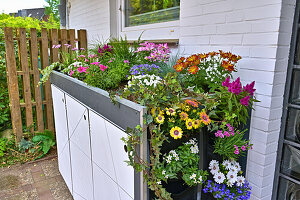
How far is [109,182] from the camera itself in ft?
5.56

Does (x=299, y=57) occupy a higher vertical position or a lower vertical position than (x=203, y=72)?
higher

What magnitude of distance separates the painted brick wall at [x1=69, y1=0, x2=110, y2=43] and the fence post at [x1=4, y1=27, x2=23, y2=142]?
3.68 ft

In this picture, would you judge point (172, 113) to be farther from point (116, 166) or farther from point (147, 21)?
point (147, 21)

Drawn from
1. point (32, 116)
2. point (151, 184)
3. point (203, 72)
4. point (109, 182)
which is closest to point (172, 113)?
point (151, 184)

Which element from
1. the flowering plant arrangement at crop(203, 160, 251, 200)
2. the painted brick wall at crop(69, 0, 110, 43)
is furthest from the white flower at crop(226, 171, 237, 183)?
the painted brick wall at crop(69, 0, 110, 43)

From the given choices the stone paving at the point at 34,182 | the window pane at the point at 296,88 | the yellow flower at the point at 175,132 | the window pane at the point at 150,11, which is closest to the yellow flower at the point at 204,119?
the yellow flower at the point at 175,132

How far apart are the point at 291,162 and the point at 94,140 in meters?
1.34

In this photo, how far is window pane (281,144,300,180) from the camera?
156 cm

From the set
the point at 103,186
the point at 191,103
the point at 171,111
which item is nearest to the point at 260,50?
the point at 191,103

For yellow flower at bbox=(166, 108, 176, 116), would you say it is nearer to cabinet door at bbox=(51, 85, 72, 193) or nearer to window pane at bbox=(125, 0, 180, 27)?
window pane at bbox=(125, 0, 180, 27)

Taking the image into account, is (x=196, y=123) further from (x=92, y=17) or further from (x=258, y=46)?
(x=92, y=17)

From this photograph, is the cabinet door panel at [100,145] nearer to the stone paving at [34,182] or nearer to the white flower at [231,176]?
the white flower at [231,176]

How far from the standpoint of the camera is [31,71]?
11.8 feet

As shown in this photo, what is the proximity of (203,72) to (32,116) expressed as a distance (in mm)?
3026
